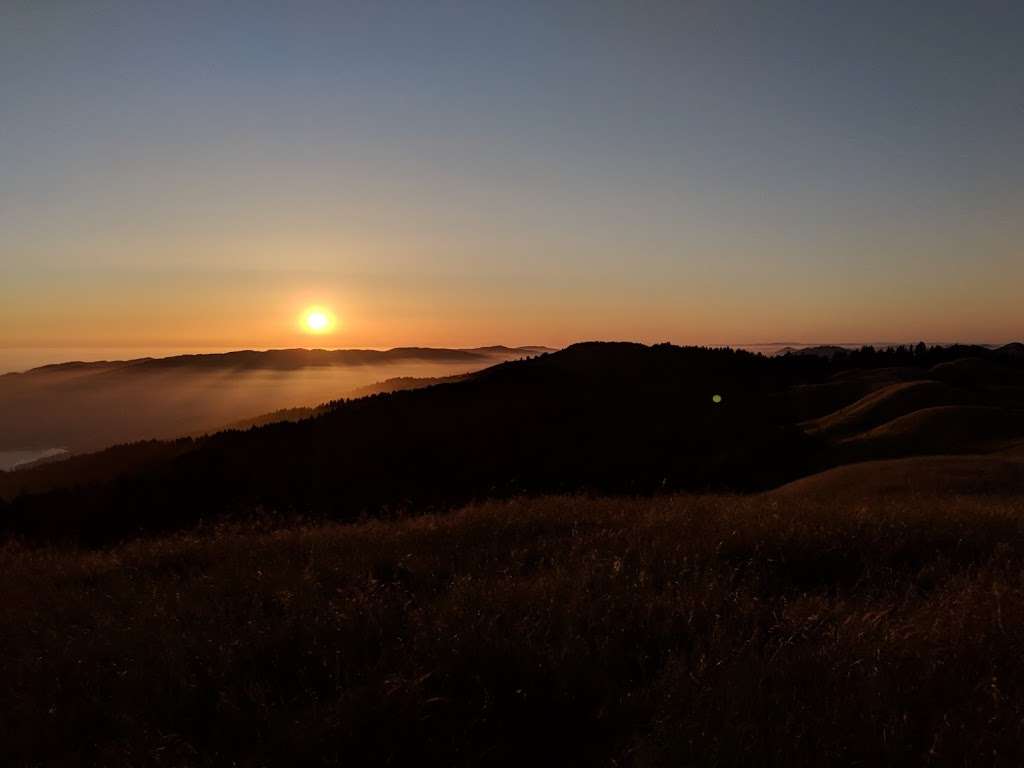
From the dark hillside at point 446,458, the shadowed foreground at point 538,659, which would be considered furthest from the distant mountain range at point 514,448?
the shadowed foreground at point 538,659

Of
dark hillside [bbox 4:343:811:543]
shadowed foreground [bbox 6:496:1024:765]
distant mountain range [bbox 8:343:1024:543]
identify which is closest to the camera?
shadowed foreground [bbox 6:496:1024:765]

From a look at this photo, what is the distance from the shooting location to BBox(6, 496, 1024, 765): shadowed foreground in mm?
3090

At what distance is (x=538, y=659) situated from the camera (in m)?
3.79

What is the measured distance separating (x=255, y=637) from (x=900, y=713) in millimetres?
3802

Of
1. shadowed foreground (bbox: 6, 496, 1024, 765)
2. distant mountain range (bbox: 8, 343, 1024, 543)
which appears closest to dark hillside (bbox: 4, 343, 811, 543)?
distant mountain range (bbox: 8, 343, 1024, 543)

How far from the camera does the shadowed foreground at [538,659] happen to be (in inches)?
122

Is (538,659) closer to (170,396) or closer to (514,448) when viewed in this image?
(514,448)

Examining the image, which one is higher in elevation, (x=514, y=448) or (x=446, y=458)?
(x=514, y=448)

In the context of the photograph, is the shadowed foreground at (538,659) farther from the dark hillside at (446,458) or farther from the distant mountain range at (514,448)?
the dark hillside at (446,458)

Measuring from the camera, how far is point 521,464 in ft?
69.7

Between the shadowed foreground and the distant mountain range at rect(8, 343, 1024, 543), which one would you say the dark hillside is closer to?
the distant mountain range at rect(8, 343, 1024, 543)

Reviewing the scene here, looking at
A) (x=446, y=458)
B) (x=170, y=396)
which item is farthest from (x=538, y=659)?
(x=170, y=396)

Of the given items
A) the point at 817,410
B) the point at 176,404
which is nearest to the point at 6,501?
the point at 817,410

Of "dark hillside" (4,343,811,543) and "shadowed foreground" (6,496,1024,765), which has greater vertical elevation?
"shadowed foreground" (6,496,1024,765)
